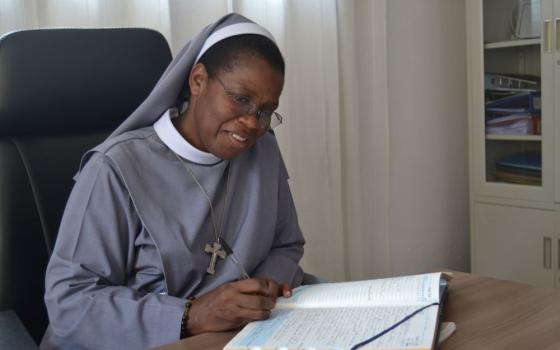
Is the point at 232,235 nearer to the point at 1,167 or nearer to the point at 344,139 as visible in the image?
the point at 1,167

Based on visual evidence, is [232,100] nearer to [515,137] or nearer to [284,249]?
[284,249]

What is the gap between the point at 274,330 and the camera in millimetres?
1050

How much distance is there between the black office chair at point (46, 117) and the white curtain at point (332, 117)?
25.9 inches

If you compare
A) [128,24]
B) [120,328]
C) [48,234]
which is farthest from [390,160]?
[120,328]

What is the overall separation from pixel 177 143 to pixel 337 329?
0.57 metres

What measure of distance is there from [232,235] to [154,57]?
1.54 feet

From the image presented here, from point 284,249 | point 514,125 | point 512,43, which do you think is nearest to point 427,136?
point 514,125

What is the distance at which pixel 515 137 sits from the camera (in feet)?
9.95

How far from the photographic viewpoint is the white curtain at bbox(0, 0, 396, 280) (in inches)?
99.5

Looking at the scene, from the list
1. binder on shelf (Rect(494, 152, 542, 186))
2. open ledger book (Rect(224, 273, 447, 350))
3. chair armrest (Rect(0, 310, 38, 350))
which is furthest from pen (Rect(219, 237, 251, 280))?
binder on shelf (Rect(494, 152, 542, 186))

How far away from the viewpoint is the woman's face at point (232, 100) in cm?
134

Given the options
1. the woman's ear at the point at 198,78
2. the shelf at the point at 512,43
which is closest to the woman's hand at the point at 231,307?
the woman's ear at the point at 198,78

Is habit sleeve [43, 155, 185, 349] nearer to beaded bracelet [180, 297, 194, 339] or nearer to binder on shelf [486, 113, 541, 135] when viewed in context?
beaded bracelet [180, 297, 194, 339]

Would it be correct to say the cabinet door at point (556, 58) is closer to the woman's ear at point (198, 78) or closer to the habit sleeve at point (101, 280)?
the woman's ear at point (198, 78)
